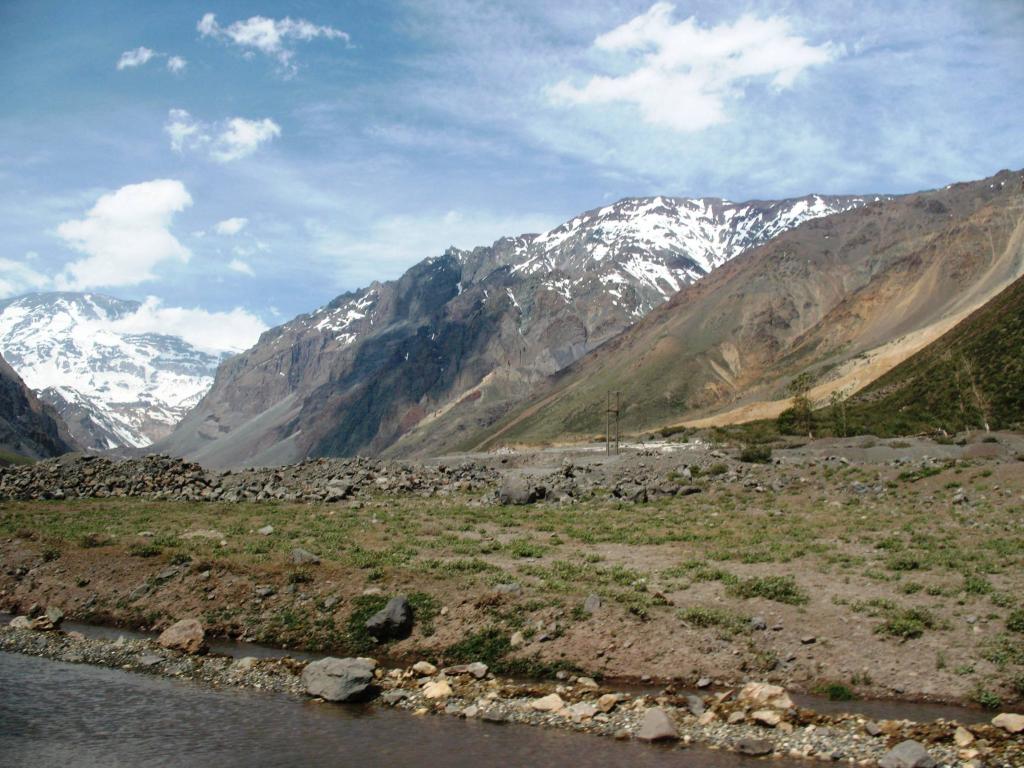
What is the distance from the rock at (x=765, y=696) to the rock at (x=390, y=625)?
824cm

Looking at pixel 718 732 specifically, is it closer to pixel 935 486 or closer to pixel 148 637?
pixel 148 637

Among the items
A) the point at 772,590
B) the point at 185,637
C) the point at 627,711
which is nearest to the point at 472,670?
the point at 627,711

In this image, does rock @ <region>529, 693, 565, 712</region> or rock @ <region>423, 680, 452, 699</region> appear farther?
rock @ <region>423, 680, 452, 699</region>

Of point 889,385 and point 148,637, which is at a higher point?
point 889,385

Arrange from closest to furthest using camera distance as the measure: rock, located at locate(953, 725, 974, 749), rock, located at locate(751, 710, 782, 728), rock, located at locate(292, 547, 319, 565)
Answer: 1. rock, located at locate(953, 725, 974, 749)
2. rock, located at locate(751, 710, 782, 728)
3. rock, located at locate(292, 547, 319, 565)

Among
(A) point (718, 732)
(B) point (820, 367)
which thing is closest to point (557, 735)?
(A) point (718, 732)

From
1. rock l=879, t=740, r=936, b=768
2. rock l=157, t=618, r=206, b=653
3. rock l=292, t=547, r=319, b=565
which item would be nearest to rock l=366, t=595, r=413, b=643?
rock l=157, t=618, r=206, b=653

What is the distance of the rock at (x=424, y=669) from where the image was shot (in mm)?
17391

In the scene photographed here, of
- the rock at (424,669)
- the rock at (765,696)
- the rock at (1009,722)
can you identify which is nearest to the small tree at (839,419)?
the rock at (765,696)

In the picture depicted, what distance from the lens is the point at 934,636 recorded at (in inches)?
701

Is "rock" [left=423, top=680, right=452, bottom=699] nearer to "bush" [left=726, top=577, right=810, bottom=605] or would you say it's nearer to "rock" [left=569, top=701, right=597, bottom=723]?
"rock" [left=569, top=701, right=597, bottom=723]

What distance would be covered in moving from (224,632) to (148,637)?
2.16m

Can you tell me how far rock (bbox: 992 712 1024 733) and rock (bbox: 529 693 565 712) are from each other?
7487mm

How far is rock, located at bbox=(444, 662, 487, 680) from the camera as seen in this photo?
1717 cm
